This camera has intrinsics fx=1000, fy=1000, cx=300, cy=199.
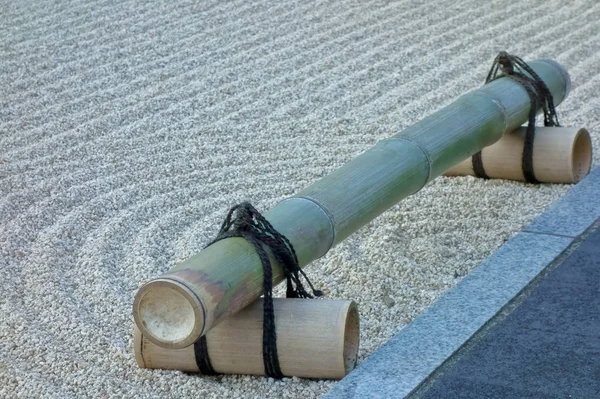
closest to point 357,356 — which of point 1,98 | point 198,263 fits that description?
point 198,263

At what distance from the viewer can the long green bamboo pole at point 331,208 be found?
2.67 metres

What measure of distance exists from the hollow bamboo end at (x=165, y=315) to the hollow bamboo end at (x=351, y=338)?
47 cm

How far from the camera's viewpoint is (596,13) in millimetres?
7082

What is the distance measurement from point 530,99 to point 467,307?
4.86 feet

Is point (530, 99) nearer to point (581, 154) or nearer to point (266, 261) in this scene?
point (581, 154)

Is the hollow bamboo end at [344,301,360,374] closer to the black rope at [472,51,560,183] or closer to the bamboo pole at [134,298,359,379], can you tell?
the bamboo pole at [134,298,359,379]

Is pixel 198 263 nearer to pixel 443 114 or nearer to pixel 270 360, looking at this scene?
pixel 270 360

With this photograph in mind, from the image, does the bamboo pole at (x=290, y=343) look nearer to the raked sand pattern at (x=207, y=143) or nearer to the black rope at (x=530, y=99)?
the raked sand pattern at (x=207, y=143)

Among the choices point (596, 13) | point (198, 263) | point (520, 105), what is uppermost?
point (198, 263)

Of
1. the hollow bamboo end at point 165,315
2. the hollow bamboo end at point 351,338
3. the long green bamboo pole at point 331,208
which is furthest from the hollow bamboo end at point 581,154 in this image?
the hollow bamboo end at point 165,315

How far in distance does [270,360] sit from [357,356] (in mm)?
278

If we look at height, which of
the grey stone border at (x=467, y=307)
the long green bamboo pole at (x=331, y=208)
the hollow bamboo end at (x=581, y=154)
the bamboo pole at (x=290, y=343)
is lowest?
the hollow bamboo end at (x=581, y=154)

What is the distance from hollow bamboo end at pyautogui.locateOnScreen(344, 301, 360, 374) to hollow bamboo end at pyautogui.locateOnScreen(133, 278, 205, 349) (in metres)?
0.47

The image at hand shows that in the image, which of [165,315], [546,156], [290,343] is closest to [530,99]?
[546,156]
